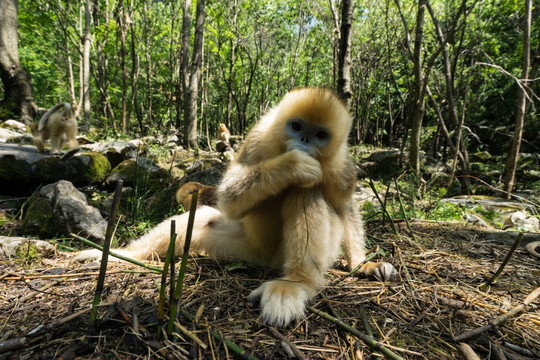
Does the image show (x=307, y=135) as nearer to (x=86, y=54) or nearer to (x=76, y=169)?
(x=76, y=169)

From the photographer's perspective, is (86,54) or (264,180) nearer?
(264,180)

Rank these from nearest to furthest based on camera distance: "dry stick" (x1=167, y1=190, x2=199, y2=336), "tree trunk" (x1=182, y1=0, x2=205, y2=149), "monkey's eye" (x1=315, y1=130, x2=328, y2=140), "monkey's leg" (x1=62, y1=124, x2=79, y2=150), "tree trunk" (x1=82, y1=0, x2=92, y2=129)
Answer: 1. "dry stick" (x1=167, y1=190, x2=199, y2=336)
2. "monkey's eye" (x1=315, y1=130, x2=328, y2=140)
3. "monkey's leg" (x1=62, y1=124, x2=79, y2=150)
4. "tree trunk" (x1=182, y1=0, x2=205, y2=149)
5. "tree trunk" (x1=82, y1=0, x2=92, y2=129)

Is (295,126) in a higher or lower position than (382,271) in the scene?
higher

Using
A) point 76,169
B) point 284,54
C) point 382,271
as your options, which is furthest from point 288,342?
point 284,54

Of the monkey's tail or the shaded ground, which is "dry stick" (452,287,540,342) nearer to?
the shaded ground

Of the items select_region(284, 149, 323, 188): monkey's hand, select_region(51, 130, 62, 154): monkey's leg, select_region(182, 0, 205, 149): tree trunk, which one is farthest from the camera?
select_region(182, 0, 205, 149): tree trunk

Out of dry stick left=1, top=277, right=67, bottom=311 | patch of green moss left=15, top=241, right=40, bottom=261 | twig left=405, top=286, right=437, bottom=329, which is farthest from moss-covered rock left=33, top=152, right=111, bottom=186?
twig left=405, top=286, right=437, bottom=329

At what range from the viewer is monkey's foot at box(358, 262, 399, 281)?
7.66ft

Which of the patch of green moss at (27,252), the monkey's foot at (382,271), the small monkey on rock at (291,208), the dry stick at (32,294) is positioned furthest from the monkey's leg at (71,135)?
the monkey's foot at (382,271)

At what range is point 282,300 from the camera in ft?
5.84

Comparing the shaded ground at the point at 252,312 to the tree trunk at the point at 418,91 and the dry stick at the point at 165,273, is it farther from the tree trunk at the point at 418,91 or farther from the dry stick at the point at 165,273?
the tree trunk at the point at 418,91

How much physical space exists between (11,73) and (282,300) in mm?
14809

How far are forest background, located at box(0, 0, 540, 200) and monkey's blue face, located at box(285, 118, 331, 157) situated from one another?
6.10m

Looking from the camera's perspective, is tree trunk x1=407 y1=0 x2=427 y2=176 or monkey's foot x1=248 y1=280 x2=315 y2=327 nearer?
monkey's foot x1=248 y1=280 x2=315 y2=327
